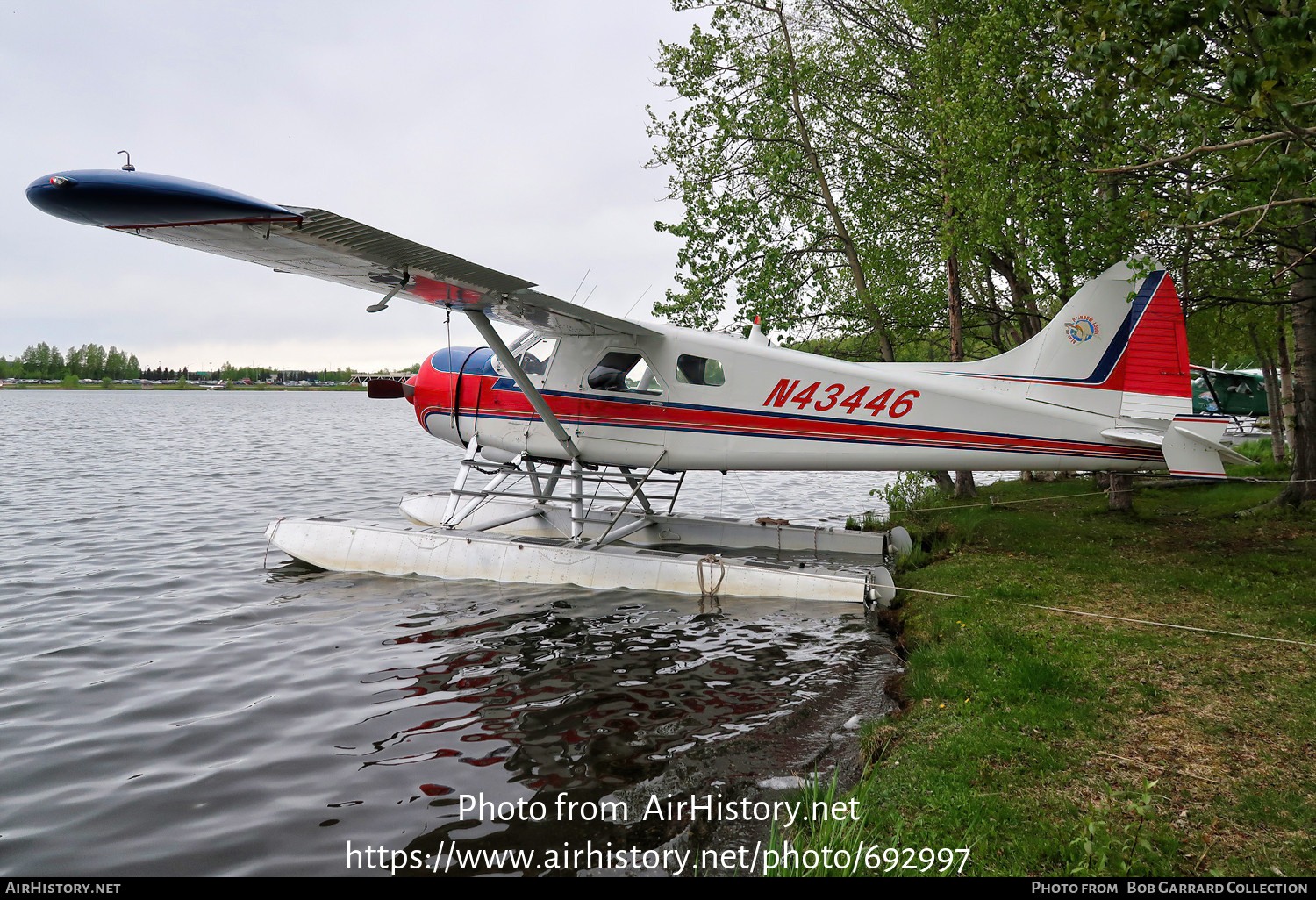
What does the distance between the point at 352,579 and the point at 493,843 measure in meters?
6.57

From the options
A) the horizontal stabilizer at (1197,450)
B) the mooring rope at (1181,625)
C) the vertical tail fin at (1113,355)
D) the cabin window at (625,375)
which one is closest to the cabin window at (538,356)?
the cabin window at (625,375)

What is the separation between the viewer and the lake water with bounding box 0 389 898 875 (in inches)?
158

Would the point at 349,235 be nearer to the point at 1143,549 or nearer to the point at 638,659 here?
the point at 638,659

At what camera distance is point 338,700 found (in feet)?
18.7

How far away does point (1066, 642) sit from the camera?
5.69m

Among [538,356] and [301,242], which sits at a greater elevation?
[301,242]

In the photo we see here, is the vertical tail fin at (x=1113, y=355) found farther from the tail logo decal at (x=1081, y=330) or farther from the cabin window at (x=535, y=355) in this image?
the cabin window at (x=535, y=355)

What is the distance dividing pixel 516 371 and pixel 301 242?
9.44 ft

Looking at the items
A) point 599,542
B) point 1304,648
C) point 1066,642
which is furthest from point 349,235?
point 1304,648

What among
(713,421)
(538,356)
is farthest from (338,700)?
(538,356)

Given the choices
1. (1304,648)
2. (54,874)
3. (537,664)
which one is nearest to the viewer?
(54,874)

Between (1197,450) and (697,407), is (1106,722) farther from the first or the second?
(697,407)

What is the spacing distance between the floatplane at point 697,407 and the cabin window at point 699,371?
2 centimetres

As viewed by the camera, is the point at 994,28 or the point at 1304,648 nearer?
the point at 1304,648
